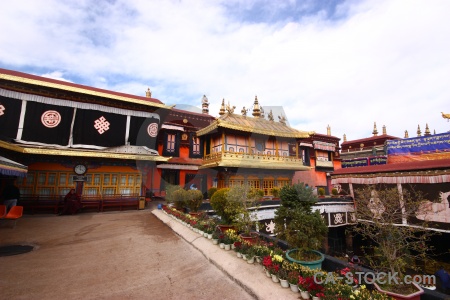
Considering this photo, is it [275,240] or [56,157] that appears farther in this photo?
[56,157]

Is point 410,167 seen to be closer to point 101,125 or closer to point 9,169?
point 9,169

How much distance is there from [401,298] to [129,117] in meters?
19.6

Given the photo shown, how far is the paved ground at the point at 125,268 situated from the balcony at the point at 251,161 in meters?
8.50

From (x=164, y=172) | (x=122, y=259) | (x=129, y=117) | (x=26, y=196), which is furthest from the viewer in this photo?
(x=164, y=172)

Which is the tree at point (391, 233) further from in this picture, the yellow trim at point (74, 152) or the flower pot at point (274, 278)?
the yellow trim at point (74, 152)

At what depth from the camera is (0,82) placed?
48.4 feet

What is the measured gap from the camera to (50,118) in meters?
15.9

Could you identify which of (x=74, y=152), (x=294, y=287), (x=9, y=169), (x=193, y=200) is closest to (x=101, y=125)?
(x=74, y=152)

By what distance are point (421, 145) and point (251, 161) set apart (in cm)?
1615

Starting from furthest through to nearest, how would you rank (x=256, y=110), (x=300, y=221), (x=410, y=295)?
(x=256, y=110), (x=300, y=221), (x=410, y=295)

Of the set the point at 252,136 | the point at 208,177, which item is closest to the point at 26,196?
the point at 208,177

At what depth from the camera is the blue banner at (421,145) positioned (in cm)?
1853

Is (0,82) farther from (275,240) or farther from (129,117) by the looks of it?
(275,240)

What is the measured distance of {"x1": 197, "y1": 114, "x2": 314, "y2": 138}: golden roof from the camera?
18869 mm
